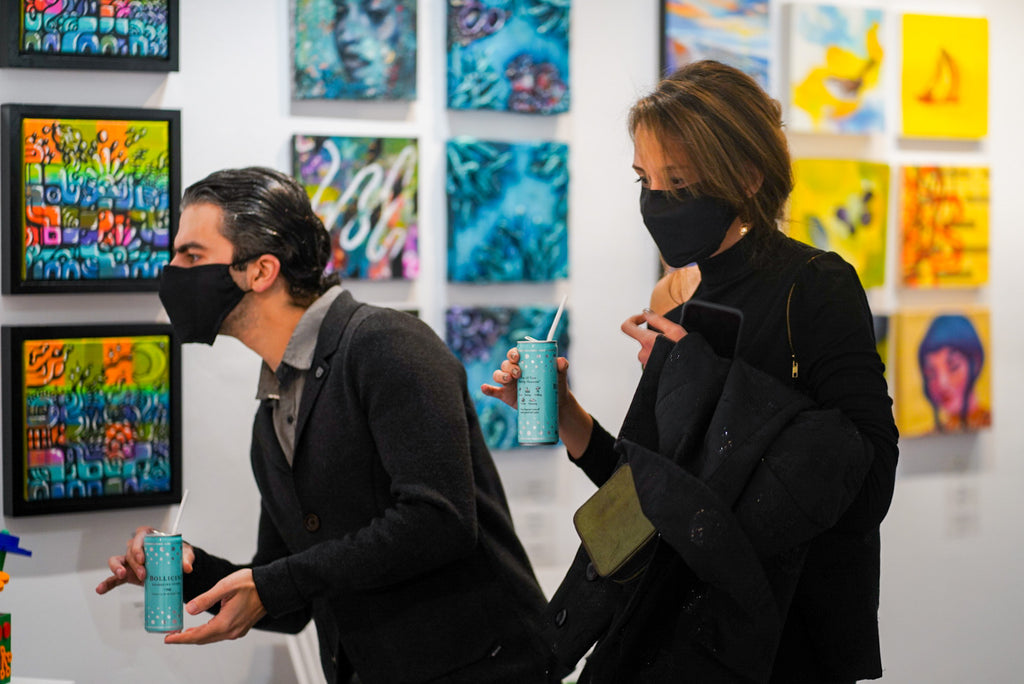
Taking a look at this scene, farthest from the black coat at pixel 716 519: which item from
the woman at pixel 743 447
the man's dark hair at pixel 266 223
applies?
the man's dark hair at pixel 266 223

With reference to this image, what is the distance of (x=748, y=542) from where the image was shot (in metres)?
1.21

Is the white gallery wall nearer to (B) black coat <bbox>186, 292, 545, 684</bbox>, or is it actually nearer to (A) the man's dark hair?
(A) the man's dark hair

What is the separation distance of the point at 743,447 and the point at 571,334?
149 cm

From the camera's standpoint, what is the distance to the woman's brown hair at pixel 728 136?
4.39 feet

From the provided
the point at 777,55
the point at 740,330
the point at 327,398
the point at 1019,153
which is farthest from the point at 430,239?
the point at 1019,153

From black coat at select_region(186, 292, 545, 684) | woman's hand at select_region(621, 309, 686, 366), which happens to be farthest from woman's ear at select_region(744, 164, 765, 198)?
black coat at select_region(186, 292, 545, 684)

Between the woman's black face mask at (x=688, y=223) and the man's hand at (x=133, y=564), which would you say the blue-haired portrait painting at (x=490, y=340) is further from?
the woman's black face mask at (x=688, y=223)

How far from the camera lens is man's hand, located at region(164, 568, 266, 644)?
5.52ft

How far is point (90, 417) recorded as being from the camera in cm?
229

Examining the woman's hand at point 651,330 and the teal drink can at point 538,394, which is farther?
the teal drink can at point 538,394

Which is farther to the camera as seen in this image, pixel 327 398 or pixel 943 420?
pixel 943 420

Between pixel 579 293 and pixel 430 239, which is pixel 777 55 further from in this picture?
pixel 430 239

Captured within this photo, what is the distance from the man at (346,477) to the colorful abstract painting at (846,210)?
1.37 m

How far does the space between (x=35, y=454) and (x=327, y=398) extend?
81 cm
